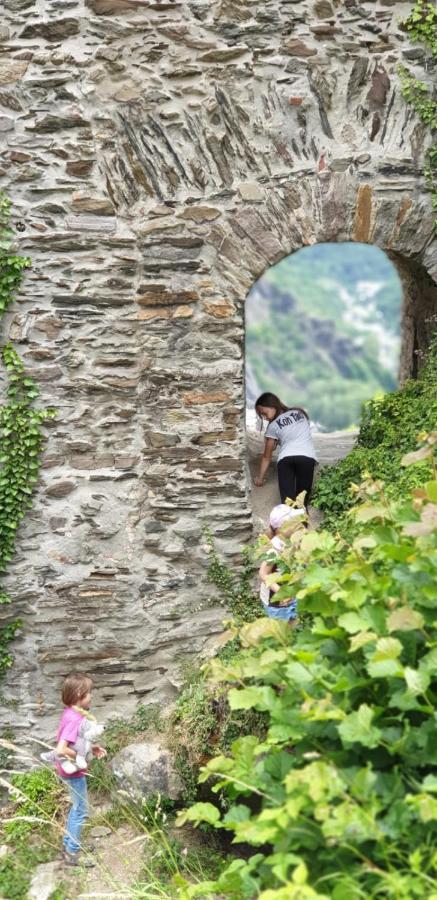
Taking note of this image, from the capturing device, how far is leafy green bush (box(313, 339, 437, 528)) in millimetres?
5848

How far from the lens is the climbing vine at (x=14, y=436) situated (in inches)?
223

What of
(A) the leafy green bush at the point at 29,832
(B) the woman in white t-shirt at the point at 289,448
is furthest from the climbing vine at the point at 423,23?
(A) the leafy green bush at the point at 29,832

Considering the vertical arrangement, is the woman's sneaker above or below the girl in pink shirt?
below

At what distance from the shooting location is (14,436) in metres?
5.80

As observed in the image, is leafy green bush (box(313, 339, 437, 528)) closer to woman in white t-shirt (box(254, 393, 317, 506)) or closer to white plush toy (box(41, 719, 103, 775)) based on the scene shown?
woman in white t-shirt (box(254, 393, 317, 506))

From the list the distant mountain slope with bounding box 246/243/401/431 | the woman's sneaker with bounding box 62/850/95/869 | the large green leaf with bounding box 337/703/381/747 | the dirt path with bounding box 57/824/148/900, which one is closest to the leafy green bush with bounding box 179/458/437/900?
the large green leaf with bounding box 337/703/381/747

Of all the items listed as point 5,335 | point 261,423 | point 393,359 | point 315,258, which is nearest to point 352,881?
point 5,335

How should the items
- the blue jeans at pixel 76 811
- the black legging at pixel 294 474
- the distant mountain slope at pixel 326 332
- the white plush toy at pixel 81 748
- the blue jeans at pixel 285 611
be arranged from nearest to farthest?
the white plush toy at pixel 81 748, the blue jeans at pixel 76 811, the blue jeans at pixel 285 611, the black legging at pixel 294 474, the distant mountain slope at pixel 326 332

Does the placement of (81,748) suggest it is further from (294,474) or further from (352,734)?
(352,734)

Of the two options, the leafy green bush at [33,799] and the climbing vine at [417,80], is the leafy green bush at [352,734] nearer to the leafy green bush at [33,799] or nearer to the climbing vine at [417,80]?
the leafy green bush at [33,799]

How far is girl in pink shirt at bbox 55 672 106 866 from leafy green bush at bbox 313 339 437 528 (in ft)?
5.93

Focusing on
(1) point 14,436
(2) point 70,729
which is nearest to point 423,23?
(1) point 14,436

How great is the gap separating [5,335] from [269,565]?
2180 millimetres

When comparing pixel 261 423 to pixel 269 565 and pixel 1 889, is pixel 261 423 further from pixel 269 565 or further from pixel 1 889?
pixel 1 889
